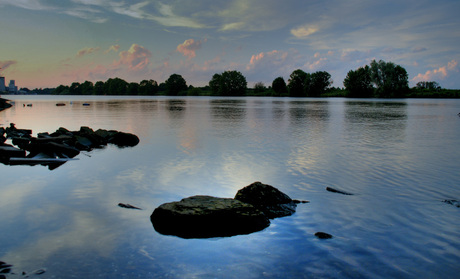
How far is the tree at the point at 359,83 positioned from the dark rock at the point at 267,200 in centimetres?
17023

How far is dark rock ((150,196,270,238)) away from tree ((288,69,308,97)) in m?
189

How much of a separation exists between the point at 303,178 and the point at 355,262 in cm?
648

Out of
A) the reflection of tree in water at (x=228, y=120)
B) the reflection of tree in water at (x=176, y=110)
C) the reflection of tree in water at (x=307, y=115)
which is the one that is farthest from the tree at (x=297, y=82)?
the reflection of tree in water at (x=228, y=120)

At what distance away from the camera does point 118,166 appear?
49.4ft

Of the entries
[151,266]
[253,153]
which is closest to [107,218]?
[151,266]

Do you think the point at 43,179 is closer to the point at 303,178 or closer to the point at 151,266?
the point at 151,266

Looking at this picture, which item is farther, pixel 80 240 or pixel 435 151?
pixel 435 151

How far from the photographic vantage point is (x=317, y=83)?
191875 mm

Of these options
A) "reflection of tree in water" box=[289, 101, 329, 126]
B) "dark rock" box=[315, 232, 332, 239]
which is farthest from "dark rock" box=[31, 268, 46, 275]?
"reflection of tree in water" box=[289, 101, 329, 126]

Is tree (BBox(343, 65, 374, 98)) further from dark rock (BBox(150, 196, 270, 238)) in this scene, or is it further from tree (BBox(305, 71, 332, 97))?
dark rock (BBox(150, 196, 270, 238))

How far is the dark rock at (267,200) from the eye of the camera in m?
8.59

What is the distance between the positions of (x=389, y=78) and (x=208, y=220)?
6207 inches

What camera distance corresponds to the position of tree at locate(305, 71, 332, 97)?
189m

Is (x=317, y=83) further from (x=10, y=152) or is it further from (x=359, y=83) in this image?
(x=10, y=152)
